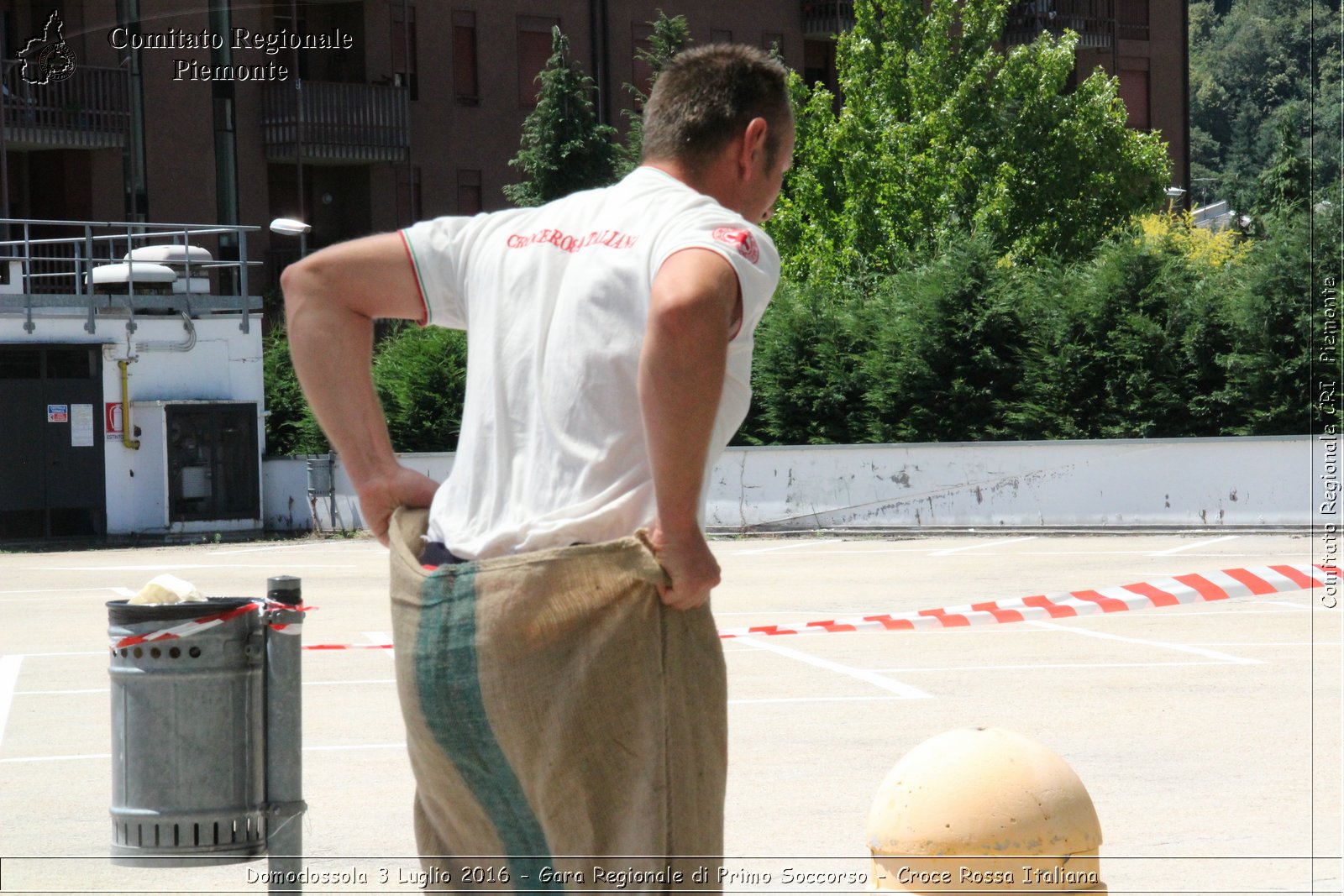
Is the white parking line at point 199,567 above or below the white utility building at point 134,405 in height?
below

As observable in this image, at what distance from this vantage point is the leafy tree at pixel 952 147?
118 ft

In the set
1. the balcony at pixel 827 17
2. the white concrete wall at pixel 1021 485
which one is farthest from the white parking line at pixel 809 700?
the balcony at pixel 827 17

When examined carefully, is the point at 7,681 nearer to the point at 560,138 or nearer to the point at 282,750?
the point at 282,750

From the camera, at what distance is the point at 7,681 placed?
1099cm

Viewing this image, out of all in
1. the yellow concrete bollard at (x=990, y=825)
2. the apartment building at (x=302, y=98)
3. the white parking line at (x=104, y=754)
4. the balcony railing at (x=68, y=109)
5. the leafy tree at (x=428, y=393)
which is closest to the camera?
the yellow concrete bollard at (x=990, y=825)

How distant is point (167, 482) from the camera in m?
26.1

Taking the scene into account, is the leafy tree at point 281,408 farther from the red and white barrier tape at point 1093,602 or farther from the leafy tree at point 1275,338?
the red and white barrier tape at point 1093,602

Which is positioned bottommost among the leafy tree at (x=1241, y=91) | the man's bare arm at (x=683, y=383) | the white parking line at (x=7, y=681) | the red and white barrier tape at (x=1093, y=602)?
the white parking line at (x=7, y=681)

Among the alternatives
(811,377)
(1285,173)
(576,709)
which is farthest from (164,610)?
(1285,173)

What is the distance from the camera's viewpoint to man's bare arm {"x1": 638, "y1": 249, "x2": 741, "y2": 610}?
2.64m

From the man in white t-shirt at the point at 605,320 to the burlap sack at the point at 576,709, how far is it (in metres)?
0.07

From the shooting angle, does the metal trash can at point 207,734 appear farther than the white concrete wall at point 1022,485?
No

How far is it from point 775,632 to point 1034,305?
16.1 meters

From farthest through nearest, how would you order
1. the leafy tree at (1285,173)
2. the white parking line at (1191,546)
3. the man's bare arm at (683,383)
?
the leafy tree at (1285,173), the white parking line at (1191,546), the man's bare arm at (683,383)
